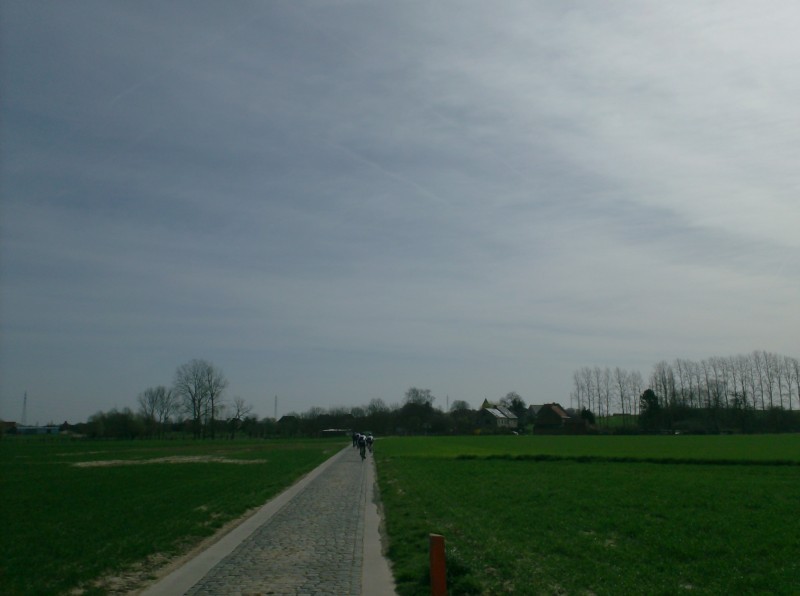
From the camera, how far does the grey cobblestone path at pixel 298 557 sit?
31.1 feet

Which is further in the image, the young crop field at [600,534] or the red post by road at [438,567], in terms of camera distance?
the young crop field at [600,534]

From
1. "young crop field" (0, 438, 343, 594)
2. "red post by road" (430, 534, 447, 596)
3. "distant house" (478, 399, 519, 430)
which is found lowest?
"distant house" (478, 399, 519, 430)

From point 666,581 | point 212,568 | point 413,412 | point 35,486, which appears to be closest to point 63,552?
point 212,568

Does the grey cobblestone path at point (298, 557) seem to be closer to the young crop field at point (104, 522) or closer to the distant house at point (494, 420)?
the young crop field at point (104, 522)

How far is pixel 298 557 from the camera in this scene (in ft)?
38.9

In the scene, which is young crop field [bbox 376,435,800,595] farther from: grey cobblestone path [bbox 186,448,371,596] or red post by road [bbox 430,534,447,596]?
red post by road [bbox 430,534,447,596]

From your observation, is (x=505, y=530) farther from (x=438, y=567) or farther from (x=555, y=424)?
(x=555, y=424)

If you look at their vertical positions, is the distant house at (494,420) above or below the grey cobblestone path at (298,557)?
below

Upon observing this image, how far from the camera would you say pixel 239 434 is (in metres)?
154

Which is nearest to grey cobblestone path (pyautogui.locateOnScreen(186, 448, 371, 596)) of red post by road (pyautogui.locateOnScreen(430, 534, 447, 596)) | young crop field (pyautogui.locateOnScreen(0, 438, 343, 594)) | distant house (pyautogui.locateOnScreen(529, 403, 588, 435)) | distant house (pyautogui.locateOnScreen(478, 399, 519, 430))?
young crop field (pyautogui.locateOnScreen(0, 438, 343, 594))

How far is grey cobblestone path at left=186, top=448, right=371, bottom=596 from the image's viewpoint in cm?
948

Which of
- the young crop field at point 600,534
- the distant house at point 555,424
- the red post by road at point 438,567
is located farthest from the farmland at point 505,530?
the distant house at point 555,424

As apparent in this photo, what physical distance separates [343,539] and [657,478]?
20.1m

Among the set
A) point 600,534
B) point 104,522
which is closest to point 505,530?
point 600,534
